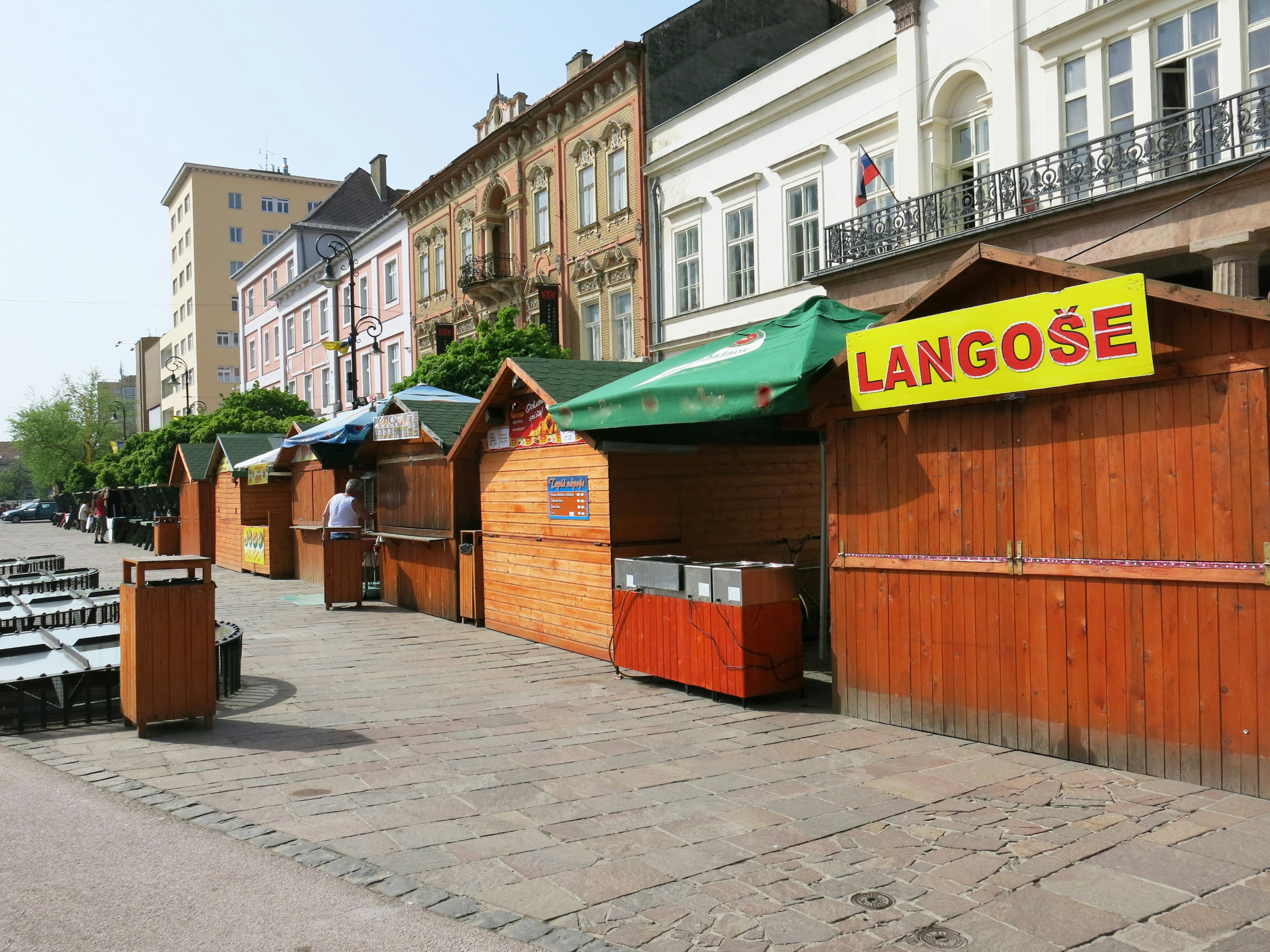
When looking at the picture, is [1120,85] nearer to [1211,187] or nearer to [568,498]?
[1211,187]

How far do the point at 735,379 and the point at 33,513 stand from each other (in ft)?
286

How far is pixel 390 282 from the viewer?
45.0m

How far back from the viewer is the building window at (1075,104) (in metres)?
17.1

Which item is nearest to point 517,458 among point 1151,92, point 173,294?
point 1151,92

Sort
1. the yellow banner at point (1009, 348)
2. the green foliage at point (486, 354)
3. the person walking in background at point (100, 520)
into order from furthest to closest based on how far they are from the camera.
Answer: the person walking in background at point (100, 520)
the green foliage at point (486, 354)
the yellow banner at point (1009, 348)

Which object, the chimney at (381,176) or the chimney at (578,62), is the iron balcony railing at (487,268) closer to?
the chimney at (578,62)

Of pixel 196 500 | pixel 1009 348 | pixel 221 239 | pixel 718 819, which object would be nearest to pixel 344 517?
pixel 718 819

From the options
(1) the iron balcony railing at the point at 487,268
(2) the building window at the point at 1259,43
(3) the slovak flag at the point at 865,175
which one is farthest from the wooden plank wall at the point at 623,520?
(1) the iron balcony railing at the point at 487,268

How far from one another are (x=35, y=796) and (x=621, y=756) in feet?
11.9

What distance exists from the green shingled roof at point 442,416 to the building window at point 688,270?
11123 mm

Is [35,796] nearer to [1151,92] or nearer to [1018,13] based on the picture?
[1151,92]

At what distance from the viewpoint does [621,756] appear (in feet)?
24.2

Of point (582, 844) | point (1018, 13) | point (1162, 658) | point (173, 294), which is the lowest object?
→ point (582, 844)

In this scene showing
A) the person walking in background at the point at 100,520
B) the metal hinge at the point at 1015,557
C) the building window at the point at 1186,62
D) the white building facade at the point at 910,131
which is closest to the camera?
the metal hinge at the point at 1015,557
